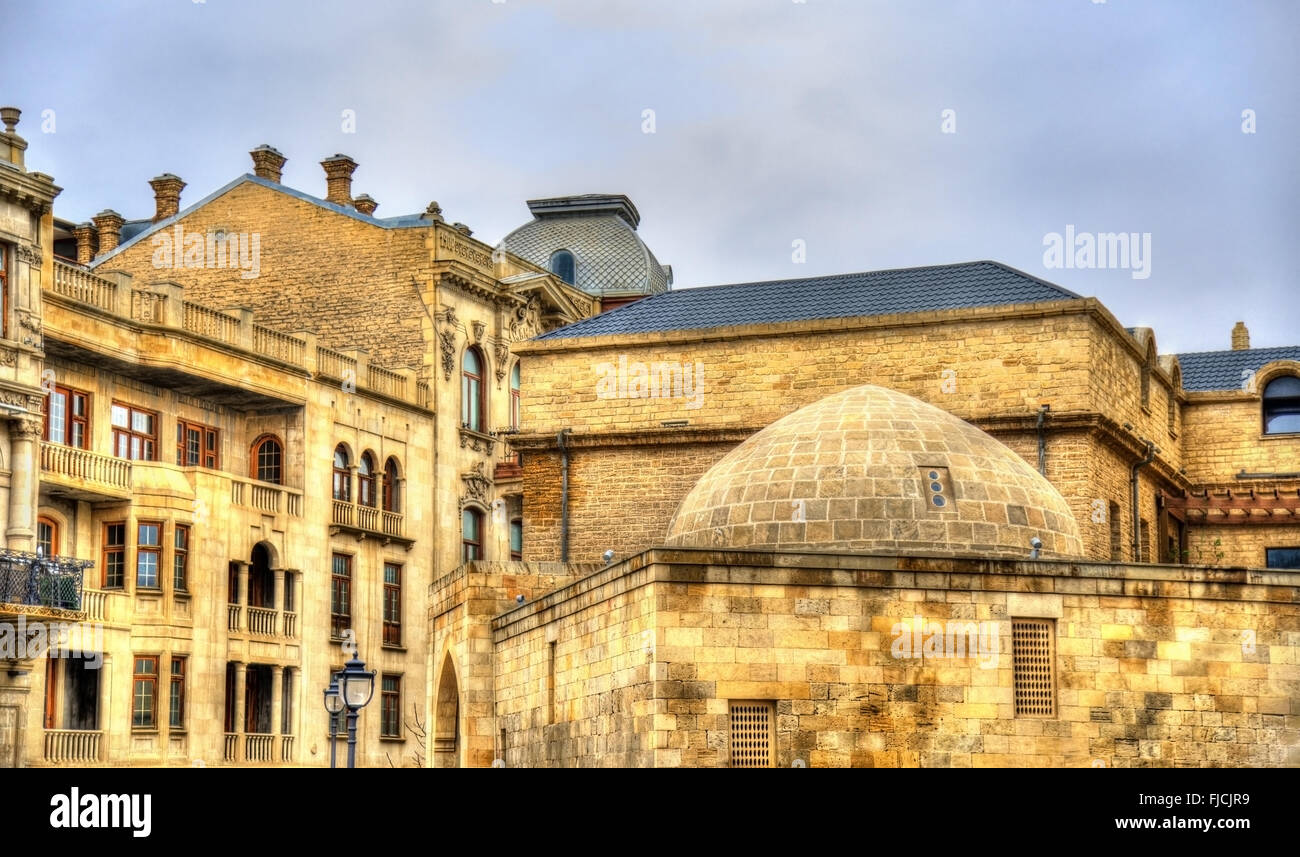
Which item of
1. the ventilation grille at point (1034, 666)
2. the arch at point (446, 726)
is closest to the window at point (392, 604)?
the arch at point (446, 726)

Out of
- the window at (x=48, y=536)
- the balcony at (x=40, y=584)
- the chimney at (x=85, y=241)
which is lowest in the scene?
the balcony at (x=40, y=584)

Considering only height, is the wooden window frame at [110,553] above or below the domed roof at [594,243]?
below

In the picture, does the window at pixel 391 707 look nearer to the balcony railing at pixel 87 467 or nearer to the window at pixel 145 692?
the window at pixel 145 692

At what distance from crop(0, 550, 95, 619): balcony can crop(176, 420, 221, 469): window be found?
666 centimetres

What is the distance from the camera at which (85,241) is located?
193ft

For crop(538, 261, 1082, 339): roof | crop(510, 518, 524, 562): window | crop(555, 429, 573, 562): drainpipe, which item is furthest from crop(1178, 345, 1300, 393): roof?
crop(510, 518, 524, 562): window

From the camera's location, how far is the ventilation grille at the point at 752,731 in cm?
2588

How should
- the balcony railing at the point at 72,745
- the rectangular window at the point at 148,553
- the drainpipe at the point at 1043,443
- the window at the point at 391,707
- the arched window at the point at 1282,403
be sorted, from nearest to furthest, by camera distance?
the drainpipe at the point at 1043,443 < the balcony railing at the point at 72,745 < the rectangular window at the point at 148,553 < the arched window at the point at 1282,403 < the window at the point at 391,707

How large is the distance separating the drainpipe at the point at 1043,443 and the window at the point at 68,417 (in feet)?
65.7

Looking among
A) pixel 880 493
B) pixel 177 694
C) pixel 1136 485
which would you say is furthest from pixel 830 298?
pixel 177 694

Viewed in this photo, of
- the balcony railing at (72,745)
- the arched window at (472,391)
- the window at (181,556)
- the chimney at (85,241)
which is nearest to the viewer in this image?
the balcony railing at (72,745)

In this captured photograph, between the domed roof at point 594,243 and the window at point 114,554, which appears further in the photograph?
the domed roof at point 594,243

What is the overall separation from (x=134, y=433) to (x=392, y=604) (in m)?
9.11

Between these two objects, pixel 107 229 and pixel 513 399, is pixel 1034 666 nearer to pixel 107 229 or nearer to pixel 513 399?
pixel 513 399
